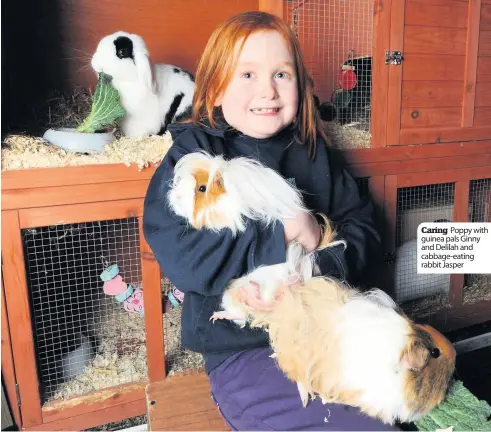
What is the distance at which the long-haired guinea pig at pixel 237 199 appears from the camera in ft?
2.37

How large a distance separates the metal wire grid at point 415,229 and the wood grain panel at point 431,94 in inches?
10.3

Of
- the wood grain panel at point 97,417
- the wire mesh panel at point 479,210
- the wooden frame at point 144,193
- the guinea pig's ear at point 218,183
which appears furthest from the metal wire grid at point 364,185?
the wood grain panel at point 97,417

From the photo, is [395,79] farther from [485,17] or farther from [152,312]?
[152,312]

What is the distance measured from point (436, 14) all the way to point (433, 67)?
140 mm

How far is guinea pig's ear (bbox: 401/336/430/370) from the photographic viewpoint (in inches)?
24.9

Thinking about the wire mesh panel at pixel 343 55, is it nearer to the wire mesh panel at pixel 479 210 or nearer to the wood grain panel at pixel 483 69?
the wood grain panel at pixel 483 69

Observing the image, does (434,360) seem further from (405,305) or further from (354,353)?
(405,305)

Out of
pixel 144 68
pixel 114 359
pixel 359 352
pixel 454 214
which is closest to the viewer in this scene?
pixel 359 352

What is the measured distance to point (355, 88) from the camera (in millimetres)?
1320

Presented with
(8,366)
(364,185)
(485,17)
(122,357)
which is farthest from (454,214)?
(8,366)

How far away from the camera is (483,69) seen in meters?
1.41

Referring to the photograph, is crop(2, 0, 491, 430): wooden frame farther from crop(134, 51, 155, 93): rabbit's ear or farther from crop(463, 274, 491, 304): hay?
crop(134, 51, 155, 93): rabbit's ear

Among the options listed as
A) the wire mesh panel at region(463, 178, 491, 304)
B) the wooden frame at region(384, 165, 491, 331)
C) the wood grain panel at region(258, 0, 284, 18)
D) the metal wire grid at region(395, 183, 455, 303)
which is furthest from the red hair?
the wire mesh panel at region(463, 178, 491, 304)

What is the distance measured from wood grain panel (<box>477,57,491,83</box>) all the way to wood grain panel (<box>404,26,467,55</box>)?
0.07 metres
